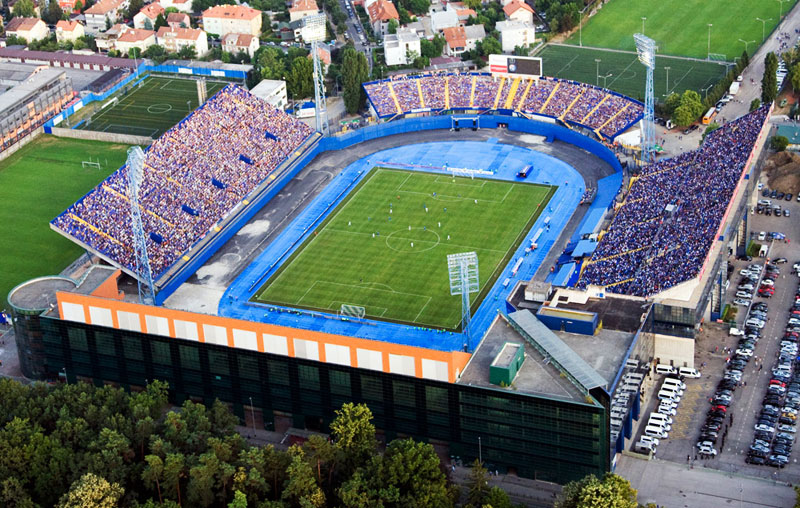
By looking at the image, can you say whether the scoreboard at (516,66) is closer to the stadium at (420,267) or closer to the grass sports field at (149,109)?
the stadium at (420,267)

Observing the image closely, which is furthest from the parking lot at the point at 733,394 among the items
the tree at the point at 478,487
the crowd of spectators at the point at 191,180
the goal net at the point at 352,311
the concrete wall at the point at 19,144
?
the concrete wall at the point at 19,144

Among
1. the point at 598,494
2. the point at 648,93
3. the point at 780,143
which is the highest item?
the point at 648,93

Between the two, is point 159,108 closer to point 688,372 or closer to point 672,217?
point 672,217

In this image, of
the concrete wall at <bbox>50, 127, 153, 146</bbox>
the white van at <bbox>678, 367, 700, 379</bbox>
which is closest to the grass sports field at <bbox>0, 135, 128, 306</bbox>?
the concrete wall at <bbox>50, 127, 153, 146</bbox>

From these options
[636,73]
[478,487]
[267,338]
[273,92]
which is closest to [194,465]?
[267,338]

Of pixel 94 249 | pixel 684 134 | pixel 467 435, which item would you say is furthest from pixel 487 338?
pixel 684 134
